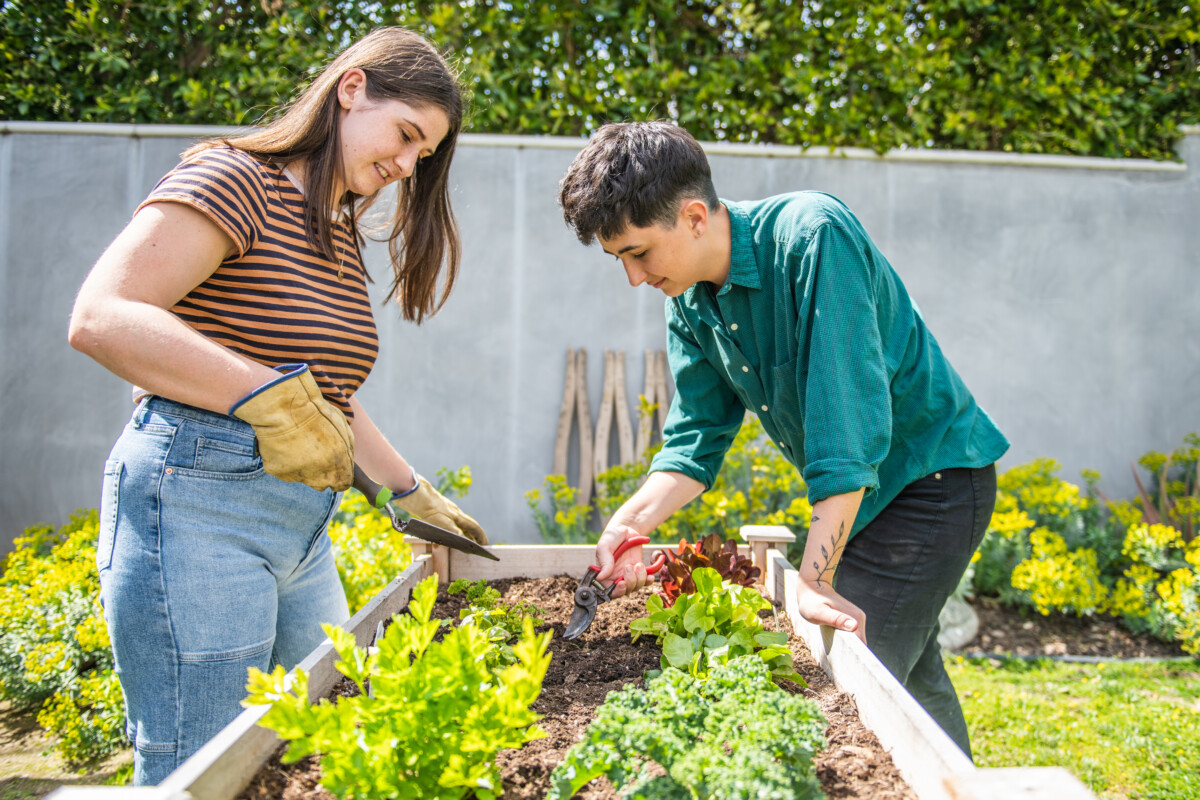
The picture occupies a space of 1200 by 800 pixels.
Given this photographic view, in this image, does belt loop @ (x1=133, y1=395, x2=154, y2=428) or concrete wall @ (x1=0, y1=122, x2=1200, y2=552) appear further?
concrete wall @ (x1=0, y1=122, x2=1200, y2=552)

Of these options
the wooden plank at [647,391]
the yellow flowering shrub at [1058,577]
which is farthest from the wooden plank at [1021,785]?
the wooden plank at [647,391]

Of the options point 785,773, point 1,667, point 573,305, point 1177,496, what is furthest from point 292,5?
point 1177,496

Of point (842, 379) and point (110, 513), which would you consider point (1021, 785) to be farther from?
point (110, 513)

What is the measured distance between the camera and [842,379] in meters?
1.34

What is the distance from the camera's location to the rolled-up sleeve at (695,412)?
1931mm

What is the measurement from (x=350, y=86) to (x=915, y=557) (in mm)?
1676

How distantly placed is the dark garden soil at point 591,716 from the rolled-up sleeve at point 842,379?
401mm

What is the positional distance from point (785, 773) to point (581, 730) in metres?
0.44

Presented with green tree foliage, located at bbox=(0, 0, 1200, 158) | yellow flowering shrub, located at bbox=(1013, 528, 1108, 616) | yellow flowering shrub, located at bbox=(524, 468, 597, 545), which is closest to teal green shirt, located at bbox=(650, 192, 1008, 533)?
yellow flowering shrub, located at bbox=(524, 468, 597, 545)

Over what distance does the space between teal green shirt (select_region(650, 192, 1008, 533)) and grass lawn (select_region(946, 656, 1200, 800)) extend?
1539 millimetres

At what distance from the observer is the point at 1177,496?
4.30m

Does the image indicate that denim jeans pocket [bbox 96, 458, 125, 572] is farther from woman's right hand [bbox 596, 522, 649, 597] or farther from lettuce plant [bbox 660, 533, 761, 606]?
lettuce plant [bbox 660, 533, 761, 606]

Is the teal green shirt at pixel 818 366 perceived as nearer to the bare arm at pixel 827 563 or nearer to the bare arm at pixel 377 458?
the bare arm at pixel 827 563

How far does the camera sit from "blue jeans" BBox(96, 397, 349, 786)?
1.25m
